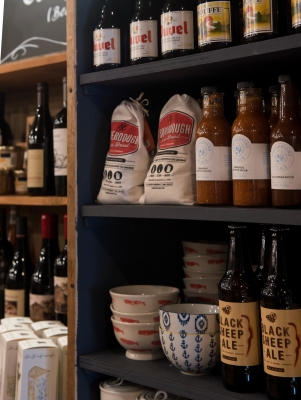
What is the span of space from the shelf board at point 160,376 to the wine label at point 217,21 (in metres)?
0.74

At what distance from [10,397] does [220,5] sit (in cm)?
117

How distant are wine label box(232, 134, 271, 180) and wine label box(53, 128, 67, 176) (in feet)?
2.50

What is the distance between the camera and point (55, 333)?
162 centimetres

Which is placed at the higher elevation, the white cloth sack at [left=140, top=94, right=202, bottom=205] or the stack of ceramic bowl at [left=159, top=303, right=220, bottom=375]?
the white cloth sack at [left=140, top=94, right=202, bottom=205]

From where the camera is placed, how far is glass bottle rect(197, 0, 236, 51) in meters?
1.19

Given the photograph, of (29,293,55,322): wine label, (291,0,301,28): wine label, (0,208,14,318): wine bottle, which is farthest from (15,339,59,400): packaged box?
(291,0,301,28): wine label

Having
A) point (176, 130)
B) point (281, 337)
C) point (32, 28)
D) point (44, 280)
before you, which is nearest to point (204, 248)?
point (176, 130)

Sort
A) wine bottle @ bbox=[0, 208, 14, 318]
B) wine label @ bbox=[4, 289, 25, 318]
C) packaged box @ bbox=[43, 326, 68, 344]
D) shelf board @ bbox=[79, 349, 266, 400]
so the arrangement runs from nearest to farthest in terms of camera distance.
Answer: shelf board @ bbox=[79, 349, 266, 400]
packaged box @ bbox=[43, 326, 68, 344]
wine label @ bbox=[4, 289, 25, 318]
wine bottle @ bbox=[0, 208, 14, 318]

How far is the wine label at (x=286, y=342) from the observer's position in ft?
3.54

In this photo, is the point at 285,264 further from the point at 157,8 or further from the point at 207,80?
the point at 157,8

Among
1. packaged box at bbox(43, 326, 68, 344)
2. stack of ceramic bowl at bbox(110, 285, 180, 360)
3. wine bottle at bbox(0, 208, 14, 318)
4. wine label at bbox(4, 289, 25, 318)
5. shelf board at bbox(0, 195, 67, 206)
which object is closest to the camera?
stack of ceramic bowl at bbox(110, 285, 180, 360)

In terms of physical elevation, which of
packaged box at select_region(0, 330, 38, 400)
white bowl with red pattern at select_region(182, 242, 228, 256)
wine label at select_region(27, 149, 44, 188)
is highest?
wine label at select_region(27, 149, 44, 188)

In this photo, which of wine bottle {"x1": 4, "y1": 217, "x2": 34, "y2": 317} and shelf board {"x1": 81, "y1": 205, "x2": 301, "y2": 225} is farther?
wine bottle {"x1": 4, "y1": 217, "x2": 34, "y2": 317}

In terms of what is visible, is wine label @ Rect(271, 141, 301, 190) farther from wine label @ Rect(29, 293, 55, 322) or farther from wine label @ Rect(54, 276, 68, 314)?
wine label @ Rect(29, 293, 55, 322)
